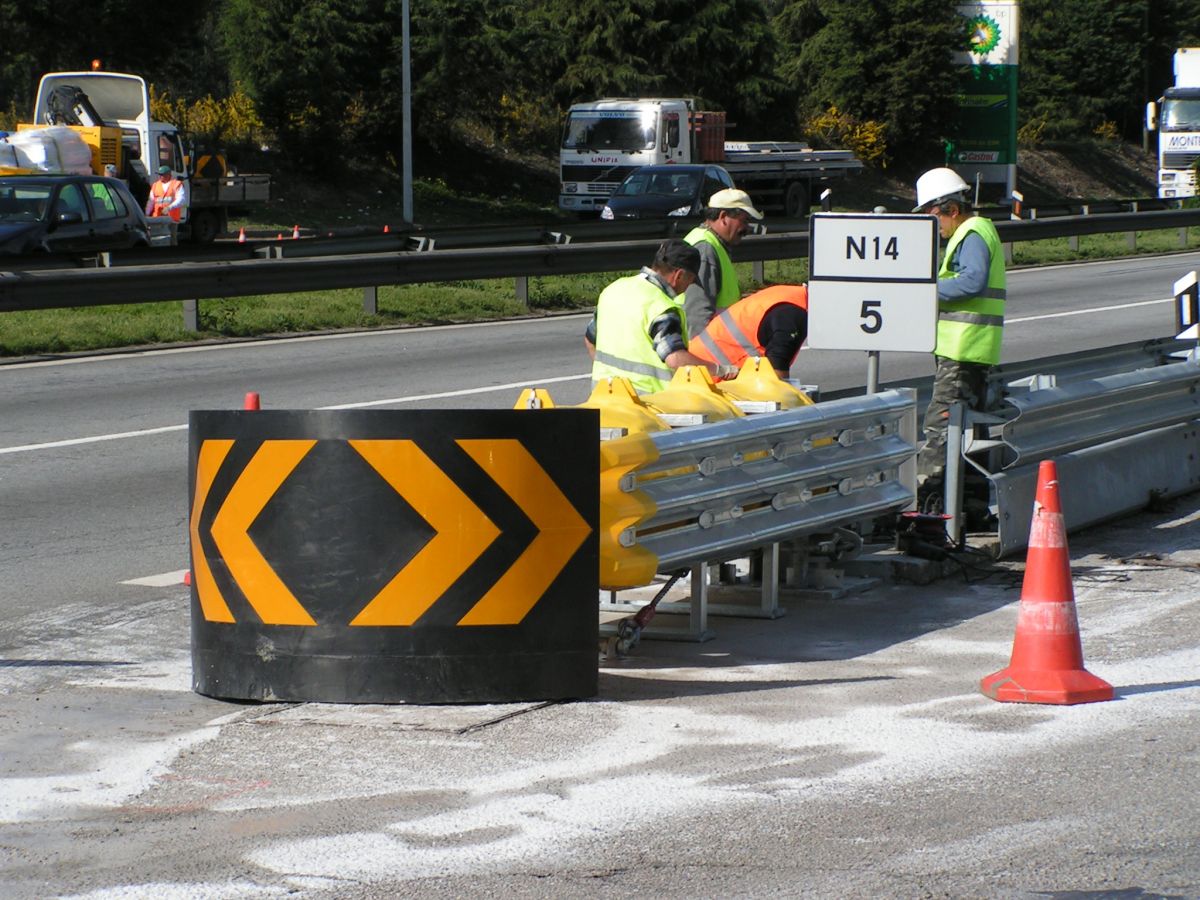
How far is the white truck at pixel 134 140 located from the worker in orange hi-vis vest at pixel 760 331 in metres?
28.2

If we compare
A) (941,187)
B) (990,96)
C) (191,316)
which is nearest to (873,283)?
(941,187)

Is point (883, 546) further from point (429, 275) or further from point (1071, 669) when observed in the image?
point (429, 275)

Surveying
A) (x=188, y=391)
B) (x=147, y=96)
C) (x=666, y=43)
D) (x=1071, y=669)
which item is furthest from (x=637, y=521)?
(x=666, y=43)

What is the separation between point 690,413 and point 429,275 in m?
14.1

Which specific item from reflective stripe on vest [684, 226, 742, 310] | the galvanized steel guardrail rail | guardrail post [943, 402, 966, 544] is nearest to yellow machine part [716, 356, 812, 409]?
guardrail post [943, 402, 966, 544]

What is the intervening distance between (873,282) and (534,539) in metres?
3.54

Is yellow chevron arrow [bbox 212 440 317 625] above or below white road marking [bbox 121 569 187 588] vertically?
above

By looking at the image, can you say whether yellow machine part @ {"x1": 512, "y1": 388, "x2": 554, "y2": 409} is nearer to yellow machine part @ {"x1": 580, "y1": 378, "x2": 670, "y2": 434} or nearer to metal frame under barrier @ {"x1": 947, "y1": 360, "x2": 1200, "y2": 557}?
yellow machine part @ {"x1": 580, "y1": 378, "x2": 670, "y2": 434}

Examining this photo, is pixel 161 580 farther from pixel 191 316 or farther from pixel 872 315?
pixel 191 316

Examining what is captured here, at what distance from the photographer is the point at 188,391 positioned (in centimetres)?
1556

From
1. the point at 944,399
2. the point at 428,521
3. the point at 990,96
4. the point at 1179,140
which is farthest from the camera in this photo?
the point at 990,96

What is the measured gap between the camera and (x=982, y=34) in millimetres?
66188

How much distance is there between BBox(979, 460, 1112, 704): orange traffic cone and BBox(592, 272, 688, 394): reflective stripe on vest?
2.30 meters

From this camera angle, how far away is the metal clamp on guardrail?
7109mm
